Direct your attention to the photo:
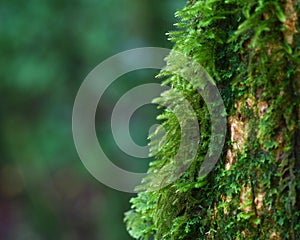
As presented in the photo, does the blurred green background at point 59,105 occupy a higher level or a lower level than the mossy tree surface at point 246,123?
higher

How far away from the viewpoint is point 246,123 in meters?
0.84

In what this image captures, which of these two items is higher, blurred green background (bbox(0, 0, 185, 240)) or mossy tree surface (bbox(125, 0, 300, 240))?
blurred green background (bbox(0, 0, 185, 240))

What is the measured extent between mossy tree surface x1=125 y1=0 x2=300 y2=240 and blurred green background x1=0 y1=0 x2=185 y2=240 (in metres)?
3.95

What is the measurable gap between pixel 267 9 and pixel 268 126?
0.21 m

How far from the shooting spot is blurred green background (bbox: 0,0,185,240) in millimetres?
4915

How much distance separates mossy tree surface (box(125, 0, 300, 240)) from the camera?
2.56 feet

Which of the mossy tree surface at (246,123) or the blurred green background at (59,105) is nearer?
the mossy tree surface at (246,123)

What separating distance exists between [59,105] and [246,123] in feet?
15.9

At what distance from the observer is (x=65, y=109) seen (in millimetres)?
5535

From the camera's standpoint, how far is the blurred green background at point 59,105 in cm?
492

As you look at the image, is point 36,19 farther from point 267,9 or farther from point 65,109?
point 267,9

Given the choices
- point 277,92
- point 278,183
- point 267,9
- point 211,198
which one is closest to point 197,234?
point 211,198

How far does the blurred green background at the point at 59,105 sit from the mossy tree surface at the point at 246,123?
156 inches

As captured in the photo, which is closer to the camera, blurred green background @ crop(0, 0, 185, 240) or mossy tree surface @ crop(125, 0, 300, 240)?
mossy tree surface @ crop(125, 0, 300, 240)
